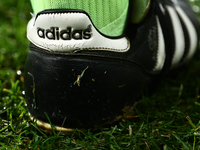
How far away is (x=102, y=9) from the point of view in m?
0.86

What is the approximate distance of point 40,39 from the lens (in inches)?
33.8

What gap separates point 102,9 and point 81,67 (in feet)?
0.69

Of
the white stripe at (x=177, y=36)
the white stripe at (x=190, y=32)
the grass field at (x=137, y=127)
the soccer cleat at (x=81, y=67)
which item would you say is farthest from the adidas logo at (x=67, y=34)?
the white stripe at (x=190, y=32)

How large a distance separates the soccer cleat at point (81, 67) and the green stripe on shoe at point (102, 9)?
0.01 meters

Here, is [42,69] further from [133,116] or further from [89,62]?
[133,116]

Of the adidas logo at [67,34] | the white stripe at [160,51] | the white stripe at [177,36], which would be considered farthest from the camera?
the white stripe at [177,36]

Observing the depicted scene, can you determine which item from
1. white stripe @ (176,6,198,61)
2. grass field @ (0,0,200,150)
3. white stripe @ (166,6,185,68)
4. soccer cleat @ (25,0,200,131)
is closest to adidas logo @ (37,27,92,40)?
soccer cleat @ (25,0,200,131)

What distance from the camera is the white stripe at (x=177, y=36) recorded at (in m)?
1.21

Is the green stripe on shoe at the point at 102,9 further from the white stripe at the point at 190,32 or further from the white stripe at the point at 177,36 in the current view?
the white stripe at the point at 190,32

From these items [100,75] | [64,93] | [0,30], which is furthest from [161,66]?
[0,30]

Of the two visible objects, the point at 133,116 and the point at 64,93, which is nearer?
the point at 64,93

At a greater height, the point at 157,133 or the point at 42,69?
the point at 42,69

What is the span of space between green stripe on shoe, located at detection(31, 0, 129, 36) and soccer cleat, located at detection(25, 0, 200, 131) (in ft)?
0.04

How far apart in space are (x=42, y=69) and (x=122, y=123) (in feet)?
1.20
